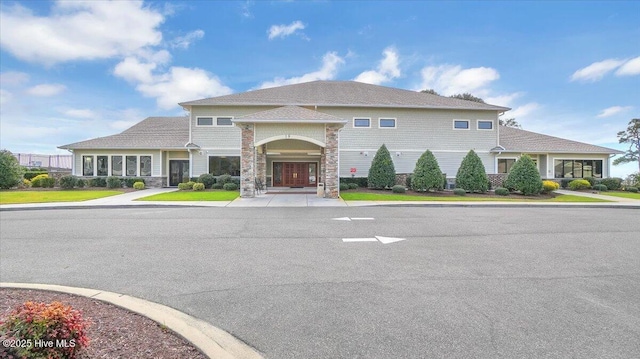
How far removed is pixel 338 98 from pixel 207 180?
39.0ft

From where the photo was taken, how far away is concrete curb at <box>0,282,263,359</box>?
2.73 meters

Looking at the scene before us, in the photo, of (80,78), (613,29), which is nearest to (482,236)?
(613,29)

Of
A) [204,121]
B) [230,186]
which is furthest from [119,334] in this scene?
[204,121]

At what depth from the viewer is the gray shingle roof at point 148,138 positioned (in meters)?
24.4

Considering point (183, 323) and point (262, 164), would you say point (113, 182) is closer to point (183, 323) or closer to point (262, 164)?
point (262, 164)

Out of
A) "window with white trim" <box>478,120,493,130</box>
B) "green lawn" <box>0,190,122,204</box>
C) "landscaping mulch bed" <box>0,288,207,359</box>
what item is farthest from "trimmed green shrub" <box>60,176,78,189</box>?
"window with white trim" <box>478,120,493,130</box>

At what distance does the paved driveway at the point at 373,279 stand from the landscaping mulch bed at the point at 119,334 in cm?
52

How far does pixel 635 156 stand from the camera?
36.5 metres

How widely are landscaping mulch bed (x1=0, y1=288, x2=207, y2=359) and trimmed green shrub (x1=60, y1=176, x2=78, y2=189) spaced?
24.8 meters

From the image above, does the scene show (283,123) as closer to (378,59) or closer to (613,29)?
(378,59)

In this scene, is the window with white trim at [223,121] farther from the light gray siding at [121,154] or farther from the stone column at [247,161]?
the stone column at [247,161]

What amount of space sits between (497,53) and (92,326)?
82.1 ft

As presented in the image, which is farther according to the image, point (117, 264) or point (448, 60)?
point (448, 60)

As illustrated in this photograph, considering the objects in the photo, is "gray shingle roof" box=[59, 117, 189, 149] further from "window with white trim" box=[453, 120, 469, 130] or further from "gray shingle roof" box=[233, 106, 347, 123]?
"window with white trim" box=[453, 120, 469, 130]
